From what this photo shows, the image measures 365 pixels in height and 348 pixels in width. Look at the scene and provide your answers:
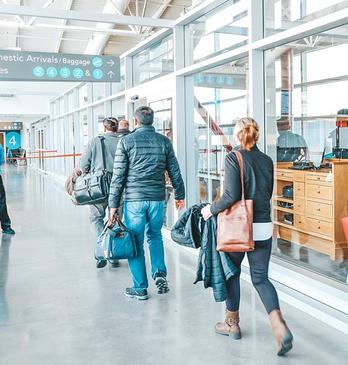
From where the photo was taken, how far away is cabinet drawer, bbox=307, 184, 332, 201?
15.7 feet

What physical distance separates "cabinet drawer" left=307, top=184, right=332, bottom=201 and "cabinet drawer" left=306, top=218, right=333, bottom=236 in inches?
9.7

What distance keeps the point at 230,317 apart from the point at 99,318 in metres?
0.96

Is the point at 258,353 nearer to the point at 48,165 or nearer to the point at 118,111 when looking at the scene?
the point at 118,111

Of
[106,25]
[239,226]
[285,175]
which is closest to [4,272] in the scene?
[239,226]

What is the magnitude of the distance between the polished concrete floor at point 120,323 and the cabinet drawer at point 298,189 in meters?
1.40

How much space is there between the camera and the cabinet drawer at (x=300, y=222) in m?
5.21

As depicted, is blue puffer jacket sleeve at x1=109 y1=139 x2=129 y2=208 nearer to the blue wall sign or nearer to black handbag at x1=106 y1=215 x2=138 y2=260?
black handbag at x1=106 y1=215 x2=138 y2=260

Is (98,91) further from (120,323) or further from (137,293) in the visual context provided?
(120,323)

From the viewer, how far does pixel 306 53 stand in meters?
6.27

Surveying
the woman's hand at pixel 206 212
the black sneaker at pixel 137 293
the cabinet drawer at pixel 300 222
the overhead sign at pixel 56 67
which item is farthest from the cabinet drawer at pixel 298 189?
the overhead sign at pixel 56 67

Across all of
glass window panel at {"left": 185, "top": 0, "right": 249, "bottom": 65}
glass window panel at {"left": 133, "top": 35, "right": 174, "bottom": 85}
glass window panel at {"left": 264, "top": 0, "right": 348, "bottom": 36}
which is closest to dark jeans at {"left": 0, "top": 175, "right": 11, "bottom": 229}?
glass window panel at {"left": 133, "top": 35, "right": 174, "bottom": 85}

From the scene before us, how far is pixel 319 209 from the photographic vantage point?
4.96 meters

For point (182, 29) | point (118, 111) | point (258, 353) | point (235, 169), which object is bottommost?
point (258, 353)

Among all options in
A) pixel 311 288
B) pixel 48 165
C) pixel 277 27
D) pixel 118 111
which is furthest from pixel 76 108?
pixel 311 288
